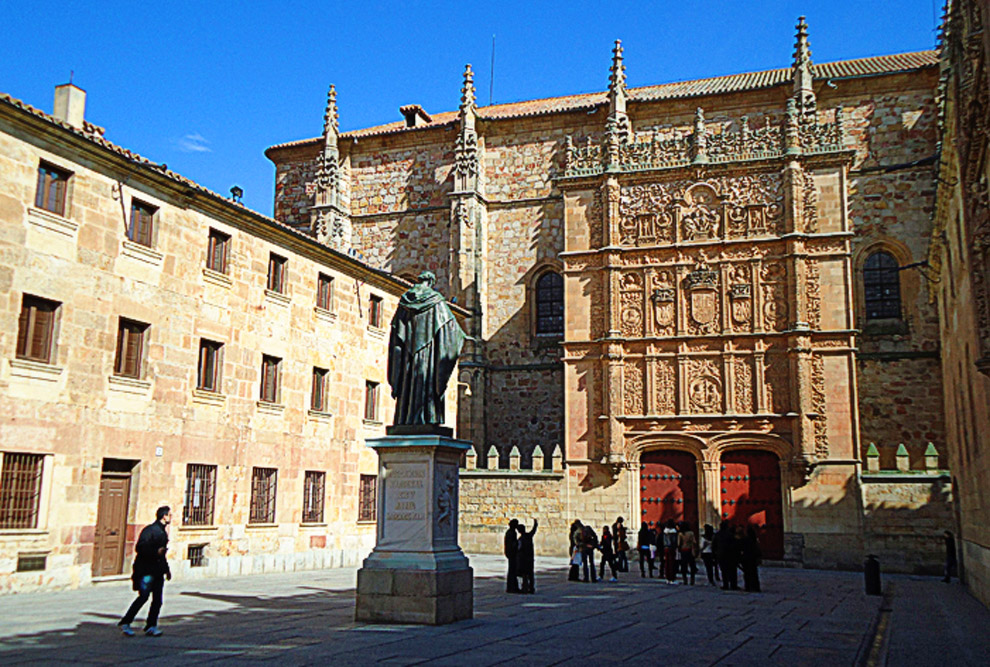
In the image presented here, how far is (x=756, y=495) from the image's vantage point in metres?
28.6

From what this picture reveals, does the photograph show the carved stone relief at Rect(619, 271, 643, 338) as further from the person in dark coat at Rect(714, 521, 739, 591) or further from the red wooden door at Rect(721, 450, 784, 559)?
the person in dark coat at Rect(714, 521, 739, 591)

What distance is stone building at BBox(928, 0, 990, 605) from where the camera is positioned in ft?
42.0

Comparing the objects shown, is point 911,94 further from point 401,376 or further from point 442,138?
point 401,376

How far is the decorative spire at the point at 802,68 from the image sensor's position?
109 feet

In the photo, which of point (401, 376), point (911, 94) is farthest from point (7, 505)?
point (911, 94)

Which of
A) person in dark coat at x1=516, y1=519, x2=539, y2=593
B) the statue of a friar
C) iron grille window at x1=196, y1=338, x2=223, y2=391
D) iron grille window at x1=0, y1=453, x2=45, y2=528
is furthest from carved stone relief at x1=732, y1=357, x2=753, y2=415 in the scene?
iron grille window at x1=0, y1=453, x2=45, y2=528

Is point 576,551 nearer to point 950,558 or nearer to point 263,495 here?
point 263,495

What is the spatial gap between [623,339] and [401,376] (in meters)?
18.6

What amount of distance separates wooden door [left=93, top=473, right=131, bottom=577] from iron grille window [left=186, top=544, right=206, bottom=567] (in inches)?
70.6

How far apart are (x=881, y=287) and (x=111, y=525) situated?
26960 millimetres

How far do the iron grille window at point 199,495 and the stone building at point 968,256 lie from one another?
51.7 feet

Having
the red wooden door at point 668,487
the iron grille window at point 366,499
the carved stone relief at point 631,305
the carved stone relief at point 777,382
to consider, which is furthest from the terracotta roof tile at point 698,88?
the iron grille window at point 366,499

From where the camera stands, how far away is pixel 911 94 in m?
34.0

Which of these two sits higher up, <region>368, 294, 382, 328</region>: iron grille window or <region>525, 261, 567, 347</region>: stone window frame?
<region>525, 261, 567, 347</region>: stone window frame
